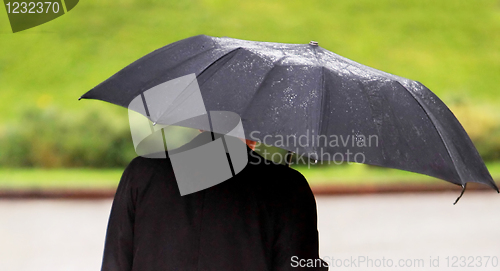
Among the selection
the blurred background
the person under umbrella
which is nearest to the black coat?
the person under umbrella

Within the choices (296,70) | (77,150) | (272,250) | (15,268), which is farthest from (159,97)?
(77,150)

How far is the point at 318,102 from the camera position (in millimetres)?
1910

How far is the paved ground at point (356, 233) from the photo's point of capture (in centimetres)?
606

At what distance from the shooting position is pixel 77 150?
1005cm

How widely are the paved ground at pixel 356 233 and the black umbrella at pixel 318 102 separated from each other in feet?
12.9

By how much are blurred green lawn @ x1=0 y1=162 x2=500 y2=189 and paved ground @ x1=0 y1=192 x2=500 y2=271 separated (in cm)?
47

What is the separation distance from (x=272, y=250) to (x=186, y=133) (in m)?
7.38

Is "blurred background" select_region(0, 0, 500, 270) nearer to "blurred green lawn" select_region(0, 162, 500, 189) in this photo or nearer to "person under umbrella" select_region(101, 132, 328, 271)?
"blurred green lawn" select_region(0, 162, 500, 189)

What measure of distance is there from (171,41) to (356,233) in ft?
22.7

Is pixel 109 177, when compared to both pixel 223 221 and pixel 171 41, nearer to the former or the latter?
pixel 171 41

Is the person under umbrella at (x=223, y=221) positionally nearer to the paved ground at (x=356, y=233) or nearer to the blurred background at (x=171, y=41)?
the paved ground at (x=356, y=233)

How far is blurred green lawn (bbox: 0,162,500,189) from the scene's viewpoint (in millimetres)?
8750

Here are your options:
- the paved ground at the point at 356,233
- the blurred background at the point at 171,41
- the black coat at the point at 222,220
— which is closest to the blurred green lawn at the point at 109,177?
the blurred background at the point at 171,41

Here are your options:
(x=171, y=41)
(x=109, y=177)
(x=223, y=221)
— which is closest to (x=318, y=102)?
(x=223, y=221)
